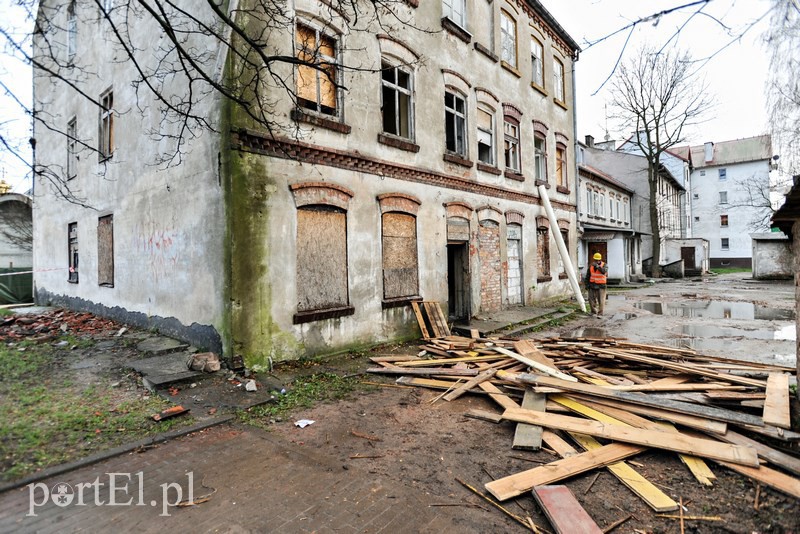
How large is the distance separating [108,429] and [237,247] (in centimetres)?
307

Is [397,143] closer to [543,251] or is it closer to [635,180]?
[543,251]

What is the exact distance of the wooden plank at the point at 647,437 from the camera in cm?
392

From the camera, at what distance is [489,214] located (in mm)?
12836

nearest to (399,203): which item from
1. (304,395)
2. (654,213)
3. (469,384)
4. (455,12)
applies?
(469,384)

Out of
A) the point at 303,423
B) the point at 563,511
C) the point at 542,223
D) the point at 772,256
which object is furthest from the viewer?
the point at 772,256

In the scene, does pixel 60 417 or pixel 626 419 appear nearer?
pixel 626 419

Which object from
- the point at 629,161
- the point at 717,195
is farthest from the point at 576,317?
the point at 717,195

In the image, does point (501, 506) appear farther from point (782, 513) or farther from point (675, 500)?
point (782, 513)

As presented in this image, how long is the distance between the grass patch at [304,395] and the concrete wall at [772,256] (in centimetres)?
3149

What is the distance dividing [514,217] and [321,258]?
8263mm

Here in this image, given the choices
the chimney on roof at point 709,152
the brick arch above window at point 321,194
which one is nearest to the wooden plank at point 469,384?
the brick arch above window at point 321,194

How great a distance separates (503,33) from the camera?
14102mm

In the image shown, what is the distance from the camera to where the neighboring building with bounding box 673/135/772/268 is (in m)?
47.4

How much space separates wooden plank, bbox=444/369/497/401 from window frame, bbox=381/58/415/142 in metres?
6.02
